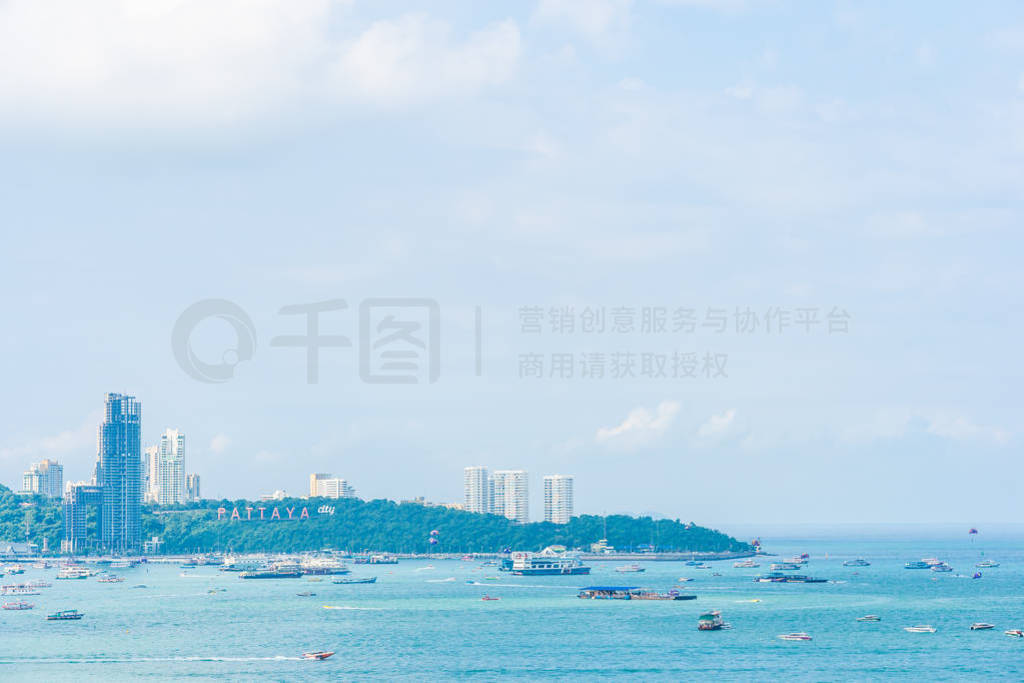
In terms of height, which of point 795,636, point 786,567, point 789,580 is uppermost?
point 795,636

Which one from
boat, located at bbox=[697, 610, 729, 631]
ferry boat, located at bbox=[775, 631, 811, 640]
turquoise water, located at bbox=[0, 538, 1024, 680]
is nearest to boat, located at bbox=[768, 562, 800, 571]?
turquoise water, located at bbox=[0, 538, 1024, 680]

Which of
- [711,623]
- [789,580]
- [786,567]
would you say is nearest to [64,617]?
[711,623]

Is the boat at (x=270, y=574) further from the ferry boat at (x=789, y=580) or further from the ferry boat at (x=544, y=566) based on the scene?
the ferry boat at (x=789, y=580)

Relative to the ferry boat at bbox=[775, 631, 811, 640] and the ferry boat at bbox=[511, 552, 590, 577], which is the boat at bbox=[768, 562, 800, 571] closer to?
the ferry boat at bbox=[511, 552, 590, 577]

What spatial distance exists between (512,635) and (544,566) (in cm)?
8996

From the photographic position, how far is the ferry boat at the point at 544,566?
629 feet

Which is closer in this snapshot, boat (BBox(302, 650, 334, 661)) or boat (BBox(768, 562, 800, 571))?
boat (BBox(302, 650, 334, 661))

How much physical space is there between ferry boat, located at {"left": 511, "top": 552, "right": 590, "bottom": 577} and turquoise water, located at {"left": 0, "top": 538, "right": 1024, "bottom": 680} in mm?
26759

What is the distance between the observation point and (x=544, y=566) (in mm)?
193500

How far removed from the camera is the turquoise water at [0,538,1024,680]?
84.2 m

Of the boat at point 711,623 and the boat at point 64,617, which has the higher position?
the boat at point 711,623

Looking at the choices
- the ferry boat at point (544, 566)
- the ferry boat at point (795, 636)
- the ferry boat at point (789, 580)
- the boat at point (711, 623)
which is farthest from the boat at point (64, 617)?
the ferry boat at point (789, 580)

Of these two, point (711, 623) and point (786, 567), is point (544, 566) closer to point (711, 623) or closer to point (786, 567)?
point (786, 567)

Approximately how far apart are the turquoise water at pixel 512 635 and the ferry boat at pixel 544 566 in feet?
87.8
